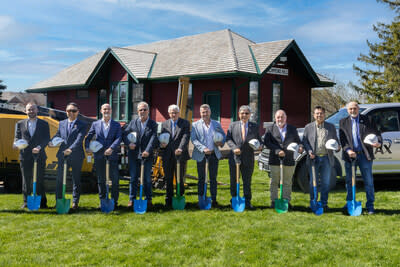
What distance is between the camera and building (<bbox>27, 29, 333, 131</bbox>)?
59.2 feet

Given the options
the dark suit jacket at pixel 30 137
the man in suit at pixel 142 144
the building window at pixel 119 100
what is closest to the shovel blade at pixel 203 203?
the man in suit at pixel 142 144

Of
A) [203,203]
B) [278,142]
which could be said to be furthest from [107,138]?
[278,142]

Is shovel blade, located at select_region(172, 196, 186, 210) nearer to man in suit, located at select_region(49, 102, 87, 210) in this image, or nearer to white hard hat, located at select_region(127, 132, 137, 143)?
white hard hat, located at select_region(127, 132, 137, 143)

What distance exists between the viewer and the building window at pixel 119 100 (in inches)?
849

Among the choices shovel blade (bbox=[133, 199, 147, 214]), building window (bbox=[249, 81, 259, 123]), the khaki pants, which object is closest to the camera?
shovel blade (bbox=[133, 199, 147, 214])

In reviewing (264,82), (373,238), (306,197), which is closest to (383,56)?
(264,82)

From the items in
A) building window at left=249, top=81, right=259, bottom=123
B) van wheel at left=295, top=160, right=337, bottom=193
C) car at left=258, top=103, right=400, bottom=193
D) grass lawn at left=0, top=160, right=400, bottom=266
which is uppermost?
building window at left=249, top=81, right=259, bottom=123

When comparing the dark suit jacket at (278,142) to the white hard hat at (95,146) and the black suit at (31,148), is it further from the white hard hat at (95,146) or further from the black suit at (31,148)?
the black suit at (31,148)

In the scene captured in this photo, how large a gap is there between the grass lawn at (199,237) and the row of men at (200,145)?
532 mm

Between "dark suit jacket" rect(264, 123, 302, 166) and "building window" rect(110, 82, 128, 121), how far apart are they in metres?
15.3

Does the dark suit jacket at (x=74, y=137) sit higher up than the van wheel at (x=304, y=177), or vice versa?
the dark suit jacket at (x=74, y=137)

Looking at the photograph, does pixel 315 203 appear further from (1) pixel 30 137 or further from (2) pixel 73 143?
(1) pixel 30 137

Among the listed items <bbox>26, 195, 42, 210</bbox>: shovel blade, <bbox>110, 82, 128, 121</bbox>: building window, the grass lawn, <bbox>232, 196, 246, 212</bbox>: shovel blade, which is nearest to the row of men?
<bbox>232, 196, 246, 212</bbox>: shovel blade

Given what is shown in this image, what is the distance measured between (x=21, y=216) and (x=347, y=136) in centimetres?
563
